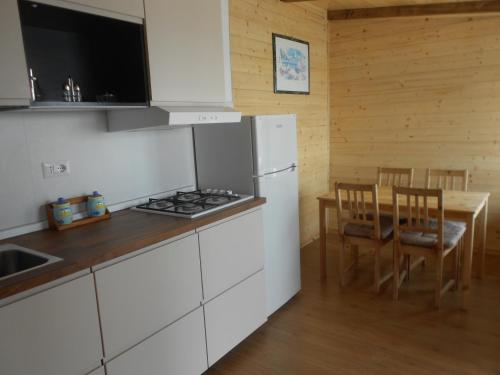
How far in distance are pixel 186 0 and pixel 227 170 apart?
1112mm

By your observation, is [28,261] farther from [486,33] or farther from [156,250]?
[486,33]

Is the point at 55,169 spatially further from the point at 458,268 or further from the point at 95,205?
the point at 458,268

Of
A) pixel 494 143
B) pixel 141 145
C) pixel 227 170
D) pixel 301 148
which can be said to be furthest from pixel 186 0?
pixel 494 143

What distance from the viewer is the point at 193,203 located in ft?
8.18

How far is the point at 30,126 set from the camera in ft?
6.70

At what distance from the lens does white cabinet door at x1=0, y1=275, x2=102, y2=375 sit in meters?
1.40

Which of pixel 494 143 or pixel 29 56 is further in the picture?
pixel 494 143

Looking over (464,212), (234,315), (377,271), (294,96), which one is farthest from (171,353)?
(294,96)

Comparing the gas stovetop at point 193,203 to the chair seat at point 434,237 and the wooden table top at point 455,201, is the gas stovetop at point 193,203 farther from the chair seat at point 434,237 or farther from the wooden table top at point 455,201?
the chair seat at point 434,237

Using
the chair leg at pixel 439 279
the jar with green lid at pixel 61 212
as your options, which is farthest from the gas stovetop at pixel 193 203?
the chair leg at pixel 439 279

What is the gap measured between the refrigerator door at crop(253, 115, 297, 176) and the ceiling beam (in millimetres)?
1834

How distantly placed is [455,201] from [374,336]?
1277mm

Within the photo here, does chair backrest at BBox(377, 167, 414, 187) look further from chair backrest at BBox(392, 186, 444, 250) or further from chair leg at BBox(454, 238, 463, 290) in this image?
chair leg at BBox(454, 238, 463, 290)

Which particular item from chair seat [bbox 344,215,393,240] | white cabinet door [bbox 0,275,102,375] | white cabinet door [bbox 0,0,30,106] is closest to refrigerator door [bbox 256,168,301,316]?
chair seat [bbox 344,215,393,240]
